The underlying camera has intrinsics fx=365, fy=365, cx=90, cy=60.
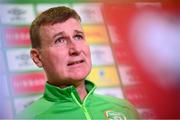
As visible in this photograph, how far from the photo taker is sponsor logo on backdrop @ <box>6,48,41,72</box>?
3.85ft

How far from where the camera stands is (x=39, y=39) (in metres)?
1.12

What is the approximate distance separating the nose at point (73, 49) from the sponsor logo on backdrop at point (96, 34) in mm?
148

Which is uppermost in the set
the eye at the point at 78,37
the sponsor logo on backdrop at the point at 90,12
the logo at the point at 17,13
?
the logo at the point at 17,13

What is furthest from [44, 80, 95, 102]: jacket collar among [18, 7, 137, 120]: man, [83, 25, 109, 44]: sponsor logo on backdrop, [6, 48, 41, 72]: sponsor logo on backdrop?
[83, 25, 109, 44]: sponsor logo on backdrop

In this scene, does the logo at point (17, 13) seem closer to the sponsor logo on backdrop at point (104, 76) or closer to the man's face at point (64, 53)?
the man's face at point (64, 53)

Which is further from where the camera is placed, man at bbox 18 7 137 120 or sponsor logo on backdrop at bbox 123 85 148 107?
sponsor logo on backdrop at bbox 123 85 148 107

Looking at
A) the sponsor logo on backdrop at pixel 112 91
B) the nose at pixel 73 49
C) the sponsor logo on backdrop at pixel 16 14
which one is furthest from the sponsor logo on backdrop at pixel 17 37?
the sponsor logo on backdrop at pixel 112 91

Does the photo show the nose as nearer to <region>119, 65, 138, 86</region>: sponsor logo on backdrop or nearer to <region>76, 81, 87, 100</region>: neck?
<region>76, 81, 87, 100</region>: neck

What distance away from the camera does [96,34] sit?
4.19 feet

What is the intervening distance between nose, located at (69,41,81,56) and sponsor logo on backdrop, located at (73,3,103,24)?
18 cm

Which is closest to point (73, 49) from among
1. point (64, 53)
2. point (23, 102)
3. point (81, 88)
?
point (64, 53)

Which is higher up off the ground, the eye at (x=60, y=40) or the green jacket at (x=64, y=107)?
the eye at (x=60, y=40)

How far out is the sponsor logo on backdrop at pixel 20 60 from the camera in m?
1.17

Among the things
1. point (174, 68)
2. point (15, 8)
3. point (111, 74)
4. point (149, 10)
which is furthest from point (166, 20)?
point (15, 8)
